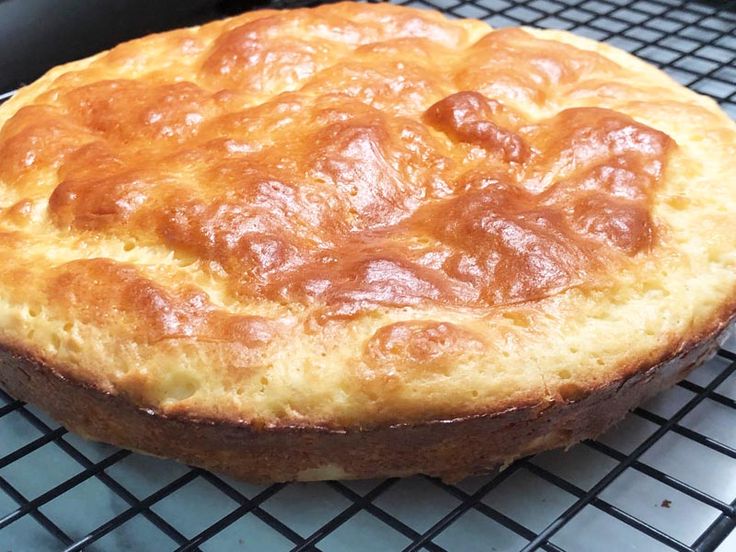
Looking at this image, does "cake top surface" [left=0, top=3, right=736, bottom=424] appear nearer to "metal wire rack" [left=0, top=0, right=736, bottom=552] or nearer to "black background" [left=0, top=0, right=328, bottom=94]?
"metal wire rack" [left=0, top=0, right=736, bottom=552]

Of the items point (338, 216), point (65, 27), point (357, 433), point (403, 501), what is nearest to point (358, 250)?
point (338, 216)

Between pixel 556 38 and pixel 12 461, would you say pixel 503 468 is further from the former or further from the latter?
pixel 556 38

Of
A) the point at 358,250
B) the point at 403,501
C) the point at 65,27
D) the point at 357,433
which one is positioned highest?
the point at 65,27

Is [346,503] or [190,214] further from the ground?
[190,214]

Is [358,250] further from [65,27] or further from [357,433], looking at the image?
[65,27]

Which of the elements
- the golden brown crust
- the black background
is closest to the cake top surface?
the golden brown crust

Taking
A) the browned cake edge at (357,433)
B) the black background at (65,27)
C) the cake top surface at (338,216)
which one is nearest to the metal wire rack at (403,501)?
the browned cake edge at (357,433)

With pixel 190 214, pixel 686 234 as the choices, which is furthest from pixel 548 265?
pixel 190 214
